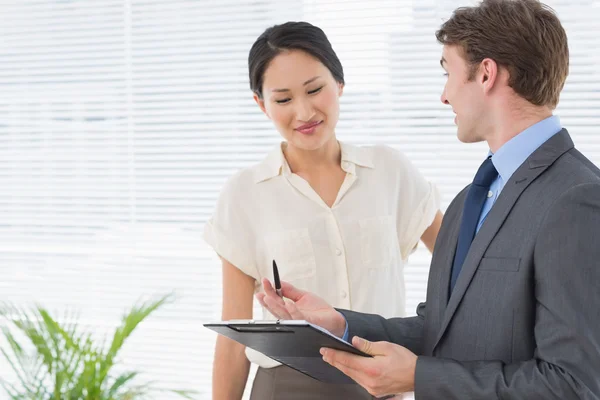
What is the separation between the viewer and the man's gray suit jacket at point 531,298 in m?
1.22

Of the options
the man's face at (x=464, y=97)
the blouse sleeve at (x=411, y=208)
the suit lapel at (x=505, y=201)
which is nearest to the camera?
the suit lapel at (x=505, y=201)

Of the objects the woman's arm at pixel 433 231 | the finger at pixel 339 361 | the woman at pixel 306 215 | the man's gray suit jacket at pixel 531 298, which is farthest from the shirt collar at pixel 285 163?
the finger at pixel 339 361

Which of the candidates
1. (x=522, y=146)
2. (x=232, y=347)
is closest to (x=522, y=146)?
(x=522, y=146)

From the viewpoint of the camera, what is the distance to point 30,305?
3740 mm

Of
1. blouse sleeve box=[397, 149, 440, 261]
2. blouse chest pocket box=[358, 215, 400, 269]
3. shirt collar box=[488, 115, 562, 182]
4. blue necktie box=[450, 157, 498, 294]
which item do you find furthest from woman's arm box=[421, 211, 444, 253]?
shirt collar box=[488, 115, 562, 182]

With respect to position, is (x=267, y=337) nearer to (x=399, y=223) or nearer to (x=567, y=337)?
(x=567, y=337)

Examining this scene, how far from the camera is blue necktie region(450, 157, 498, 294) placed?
1526mm

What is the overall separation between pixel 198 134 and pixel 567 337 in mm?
2478

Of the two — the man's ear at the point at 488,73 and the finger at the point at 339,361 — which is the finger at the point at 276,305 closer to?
the finger at the point at 339,361

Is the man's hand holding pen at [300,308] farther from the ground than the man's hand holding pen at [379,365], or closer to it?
farther from the ground

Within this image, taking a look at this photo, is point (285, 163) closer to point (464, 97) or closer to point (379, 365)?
point (464, 97)

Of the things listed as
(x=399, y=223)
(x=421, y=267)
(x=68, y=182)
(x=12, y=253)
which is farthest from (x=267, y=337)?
(x=12, y=253)

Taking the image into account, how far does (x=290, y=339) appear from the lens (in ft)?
4.53

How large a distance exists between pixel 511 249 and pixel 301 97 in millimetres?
901
